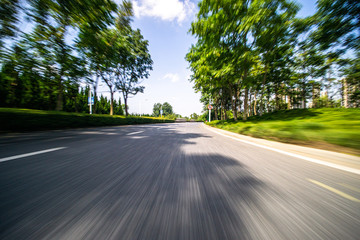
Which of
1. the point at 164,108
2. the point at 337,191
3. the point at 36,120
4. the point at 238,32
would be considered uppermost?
the point at 164,108

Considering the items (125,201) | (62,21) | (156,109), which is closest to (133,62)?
(62,21)

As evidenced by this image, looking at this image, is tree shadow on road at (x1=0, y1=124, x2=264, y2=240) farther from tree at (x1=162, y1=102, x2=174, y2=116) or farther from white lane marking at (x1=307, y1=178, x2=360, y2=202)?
tree at (x1=162, y1=102, x2=174, y2=116)

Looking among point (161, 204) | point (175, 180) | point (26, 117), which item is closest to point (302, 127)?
point (175, 180)

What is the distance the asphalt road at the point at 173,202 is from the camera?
0.90 metres

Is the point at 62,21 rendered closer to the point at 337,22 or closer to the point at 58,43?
the point at 58,43

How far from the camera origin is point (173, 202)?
1211 mm

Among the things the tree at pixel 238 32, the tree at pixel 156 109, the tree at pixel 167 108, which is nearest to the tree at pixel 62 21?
the tree at pixel 238 32

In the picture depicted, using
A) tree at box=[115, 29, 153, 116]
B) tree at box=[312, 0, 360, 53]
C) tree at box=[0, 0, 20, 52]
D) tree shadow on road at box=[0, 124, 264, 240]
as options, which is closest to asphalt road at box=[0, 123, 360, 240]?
tree shadow on road at box=[0, 124, 264, 240]

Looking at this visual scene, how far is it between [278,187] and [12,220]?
2.58m

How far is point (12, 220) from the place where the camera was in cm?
92

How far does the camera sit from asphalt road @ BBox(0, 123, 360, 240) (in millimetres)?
903

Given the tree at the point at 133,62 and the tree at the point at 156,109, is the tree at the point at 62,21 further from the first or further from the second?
the tree at the point at 156,109

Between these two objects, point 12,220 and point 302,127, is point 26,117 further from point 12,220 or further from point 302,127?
point 302,127

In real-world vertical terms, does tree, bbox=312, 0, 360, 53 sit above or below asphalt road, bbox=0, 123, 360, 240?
above
